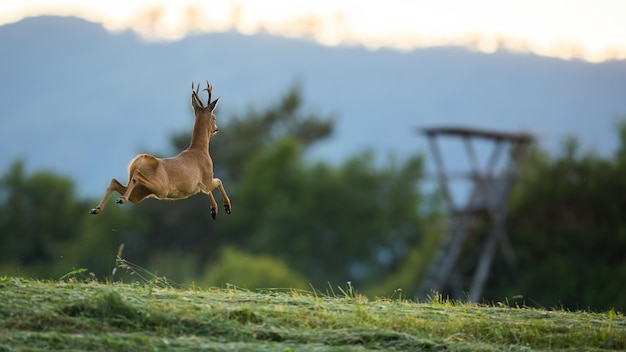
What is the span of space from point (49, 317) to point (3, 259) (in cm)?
6344

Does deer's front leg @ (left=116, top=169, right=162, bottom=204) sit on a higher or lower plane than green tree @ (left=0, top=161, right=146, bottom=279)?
lower

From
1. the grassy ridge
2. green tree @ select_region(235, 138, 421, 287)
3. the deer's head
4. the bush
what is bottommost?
the grassy ridge

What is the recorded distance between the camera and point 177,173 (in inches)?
516

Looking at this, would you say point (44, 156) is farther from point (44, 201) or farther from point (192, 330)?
point (192, 330)

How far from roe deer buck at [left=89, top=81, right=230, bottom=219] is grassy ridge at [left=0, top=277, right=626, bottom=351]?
40.3 inches

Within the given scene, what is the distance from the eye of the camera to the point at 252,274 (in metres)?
60.5

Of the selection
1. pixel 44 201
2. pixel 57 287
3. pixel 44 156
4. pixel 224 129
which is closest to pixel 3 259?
pixel 44 201

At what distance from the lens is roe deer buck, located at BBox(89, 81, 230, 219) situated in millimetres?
12391

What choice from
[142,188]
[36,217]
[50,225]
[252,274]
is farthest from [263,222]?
[142,188]

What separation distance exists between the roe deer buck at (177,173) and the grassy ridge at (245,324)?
1.02 meters

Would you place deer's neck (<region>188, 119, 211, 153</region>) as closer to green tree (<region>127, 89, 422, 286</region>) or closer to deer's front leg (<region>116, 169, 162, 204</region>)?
deer's front leg (<region>116, 169, 162, 204</region>)

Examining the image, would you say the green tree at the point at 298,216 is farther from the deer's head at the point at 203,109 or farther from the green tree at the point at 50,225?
the deer's head at the point at 203,109

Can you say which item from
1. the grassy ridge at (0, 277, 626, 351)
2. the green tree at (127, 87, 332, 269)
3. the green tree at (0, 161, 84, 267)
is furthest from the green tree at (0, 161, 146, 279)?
the grassy ridge at (0, 277, 626, 351)

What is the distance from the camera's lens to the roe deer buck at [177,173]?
488 inches
